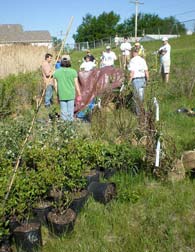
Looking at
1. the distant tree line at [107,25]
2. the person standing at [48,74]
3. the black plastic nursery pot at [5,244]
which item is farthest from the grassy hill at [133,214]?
the distant tree line at [107,25]

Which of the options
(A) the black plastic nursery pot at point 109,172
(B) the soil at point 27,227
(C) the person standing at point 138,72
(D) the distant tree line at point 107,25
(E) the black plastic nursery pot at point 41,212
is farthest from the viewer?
(D) the distant tree line at point 107,25

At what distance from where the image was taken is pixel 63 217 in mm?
3531

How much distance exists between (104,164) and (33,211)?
4.56 ft

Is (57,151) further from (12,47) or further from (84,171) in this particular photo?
(12,47)

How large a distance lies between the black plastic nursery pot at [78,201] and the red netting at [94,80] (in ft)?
17.6

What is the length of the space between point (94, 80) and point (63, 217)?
6425 mm

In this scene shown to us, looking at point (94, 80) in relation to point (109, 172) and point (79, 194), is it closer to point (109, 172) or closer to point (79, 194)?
point (109, 172)

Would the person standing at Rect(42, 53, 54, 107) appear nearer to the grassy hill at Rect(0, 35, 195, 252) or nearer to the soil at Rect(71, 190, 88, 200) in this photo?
the grassy hill at Rect(0, 35, 195, 252)

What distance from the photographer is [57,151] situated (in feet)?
13.3

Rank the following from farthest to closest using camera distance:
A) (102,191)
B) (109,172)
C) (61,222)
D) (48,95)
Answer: (48,95)
(109,172)
(102,191)
(61,222)

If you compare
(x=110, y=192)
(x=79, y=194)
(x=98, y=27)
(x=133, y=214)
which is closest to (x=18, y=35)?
(x=98, y=27)

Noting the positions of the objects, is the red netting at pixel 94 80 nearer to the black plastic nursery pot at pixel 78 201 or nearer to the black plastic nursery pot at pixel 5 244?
the black plastic nursery pot at pixel 78 201

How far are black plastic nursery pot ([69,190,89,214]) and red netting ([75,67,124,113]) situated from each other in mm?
5355

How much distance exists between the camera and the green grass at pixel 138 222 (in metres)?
3.21
